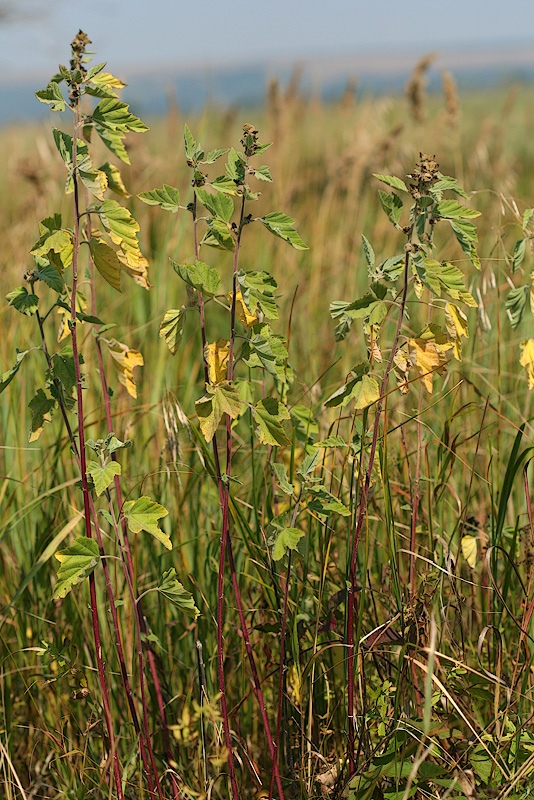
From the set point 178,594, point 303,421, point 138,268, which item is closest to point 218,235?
point 138,268

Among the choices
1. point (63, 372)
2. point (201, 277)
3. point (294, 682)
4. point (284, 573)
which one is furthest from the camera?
point (284, 573)

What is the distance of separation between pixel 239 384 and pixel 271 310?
226 mm

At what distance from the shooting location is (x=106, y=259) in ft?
2.95

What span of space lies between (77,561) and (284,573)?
0.43 metres

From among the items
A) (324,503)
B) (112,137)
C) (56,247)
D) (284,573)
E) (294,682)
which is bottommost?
(294,682)

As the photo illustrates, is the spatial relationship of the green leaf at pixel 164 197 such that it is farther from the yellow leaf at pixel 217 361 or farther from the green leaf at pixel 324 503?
the green leaf at pixel 324 503

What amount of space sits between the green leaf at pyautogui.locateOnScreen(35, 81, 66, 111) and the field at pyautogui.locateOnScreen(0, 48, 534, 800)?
0.14 m

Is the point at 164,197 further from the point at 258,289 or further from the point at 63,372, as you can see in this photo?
the point at 63,372

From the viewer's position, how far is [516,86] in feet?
13.3

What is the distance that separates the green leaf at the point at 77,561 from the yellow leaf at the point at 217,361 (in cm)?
26

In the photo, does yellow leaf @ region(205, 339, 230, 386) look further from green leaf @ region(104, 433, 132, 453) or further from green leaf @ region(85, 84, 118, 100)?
green leaf @ region(85, 84, 118, 100)

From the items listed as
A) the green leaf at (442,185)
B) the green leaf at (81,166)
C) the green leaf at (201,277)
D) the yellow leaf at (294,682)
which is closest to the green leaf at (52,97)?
the green leaf at (81,166)

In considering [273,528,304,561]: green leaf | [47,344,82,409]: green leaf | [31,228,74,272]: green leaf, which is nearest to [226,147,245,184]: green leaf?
[31,228,74,272]: green leaf

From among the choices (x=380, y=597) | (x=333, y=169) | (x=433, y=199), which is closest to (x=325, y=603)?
(x=380, y=597)
